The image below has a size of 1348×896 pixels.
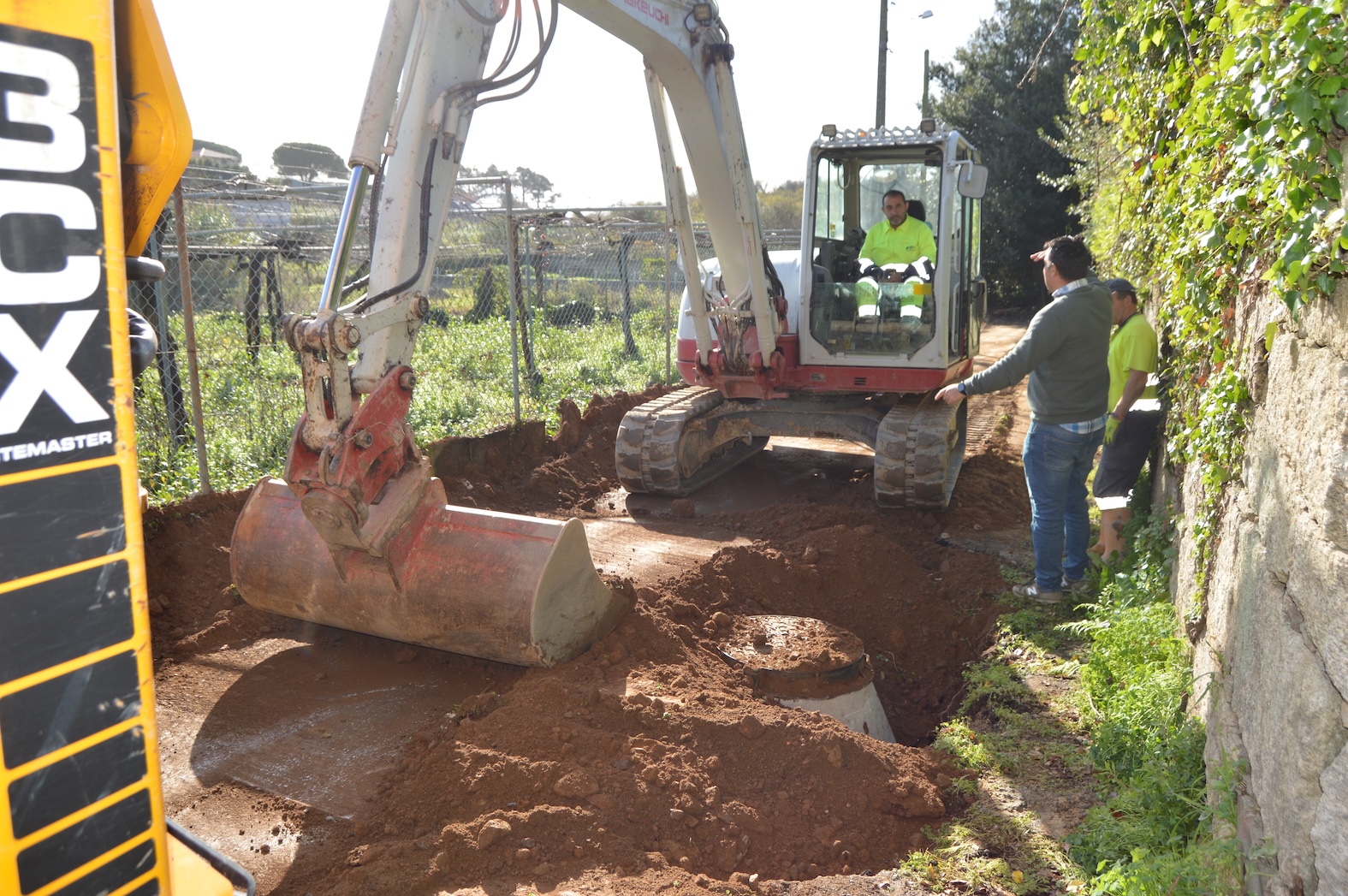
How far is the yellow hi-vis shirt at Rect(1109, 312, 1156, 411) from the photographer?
17.0 feet

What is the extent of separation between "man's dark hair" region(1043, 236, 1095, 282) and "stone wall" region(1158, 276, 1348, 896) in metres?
2.27

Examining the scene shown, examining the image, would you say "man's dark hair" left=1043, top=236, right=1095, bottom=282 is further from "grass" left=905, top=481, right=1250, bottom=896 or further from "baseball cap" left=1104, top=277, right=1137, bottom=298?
→ "grass" left=905, top=481, right=1250, bottom=896

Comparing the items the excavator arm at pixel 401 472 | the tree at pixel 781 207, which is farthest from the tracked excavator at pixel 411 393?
the tree at pixel 781 207

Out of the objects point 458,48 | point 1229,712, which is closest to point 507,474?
point 458,48

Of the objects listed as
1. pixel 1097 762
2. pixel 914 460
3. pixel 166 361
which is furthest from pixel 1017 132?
pixel 1097 762

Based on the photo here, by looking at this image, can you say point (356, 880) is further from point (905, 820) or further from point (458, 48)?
point (458, 48)

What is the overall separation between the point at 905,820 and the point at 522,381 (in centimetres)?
853

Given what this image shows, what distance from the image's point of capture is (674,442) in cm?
748

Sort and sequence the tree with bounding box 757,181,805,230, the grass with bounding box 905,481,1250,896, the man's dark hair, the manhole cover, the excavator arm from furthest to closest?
the tree with bounding box 757,181,805,230 < the man's dark hair < the manhole cover < the excavator arm < the grass with bounding box 905,481,1250,896

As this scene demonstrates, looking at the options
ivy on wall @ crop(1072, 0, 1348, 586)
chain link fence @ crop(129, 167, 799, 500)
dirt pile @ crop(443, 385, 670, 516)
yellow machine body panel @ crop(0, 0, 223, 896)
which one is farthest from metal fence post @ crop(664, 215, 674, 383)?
yellow machine body panel @ crop(0, 0, 223, 896)

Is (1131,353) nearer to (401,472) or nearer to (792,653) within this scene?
(792,653)

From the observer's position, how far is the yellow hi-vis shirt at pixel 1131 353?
5.19 meters

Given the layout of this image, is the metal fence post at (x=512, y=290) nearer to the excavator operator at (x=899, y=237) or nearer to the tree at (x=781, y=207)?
the excavator operator at (x=899, y=237)

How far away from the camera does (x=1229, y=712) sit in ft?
8.81
